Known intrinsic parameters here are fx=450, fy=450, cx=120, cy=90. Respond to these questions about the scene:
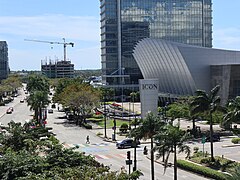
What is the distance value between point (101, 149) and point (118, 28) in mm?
121843

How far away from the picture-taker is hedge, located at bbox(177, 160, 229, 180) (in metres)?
38.7

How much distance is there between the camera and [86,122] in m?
88.4

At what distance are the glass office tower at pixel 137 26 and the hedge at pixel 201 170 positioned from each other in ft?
420

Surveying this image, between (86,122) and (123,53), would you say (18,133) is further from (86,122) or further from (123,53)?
(123,53)

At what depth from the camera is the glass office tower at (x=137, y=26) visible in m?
175

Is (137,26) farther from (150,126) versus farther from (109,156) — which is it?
(150,126)

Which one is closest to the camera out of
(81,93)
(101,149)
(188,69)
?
(101,149)

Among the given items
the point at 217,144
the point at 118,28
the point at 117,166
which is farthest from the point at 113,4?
the point at 117,166

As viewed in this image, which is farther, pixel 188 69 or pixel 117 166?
pixel 188 69

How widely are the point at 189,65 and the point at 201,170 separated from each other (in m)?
65.0

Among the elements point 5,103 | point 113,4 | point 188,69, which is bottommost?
point 5,103

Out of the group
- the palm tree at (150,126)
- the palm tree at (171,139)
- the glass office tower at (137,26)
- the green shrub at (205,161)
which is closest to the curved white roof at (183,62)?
the glass office tower at (137,26)

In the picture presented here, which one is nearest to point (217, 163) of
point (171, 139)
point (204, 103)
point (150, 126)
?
point (204, 103)

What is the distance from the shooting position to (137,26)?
575ft
